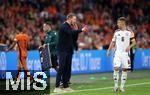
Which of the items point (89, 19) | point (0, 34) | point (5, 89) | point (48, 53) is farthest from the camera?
point (89, 19)

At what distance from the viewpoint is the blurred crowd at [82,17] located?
102ft

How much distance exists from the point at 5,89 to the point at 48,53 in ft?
8.59

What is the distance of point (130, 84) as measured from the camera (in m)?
21.0

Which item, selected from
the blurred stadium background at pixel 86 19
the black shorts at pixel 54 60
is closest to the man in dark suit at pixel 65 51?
the black shorts at pixel 54 60

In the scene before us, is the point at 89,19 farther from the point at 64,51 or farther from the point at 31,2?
the point at 64,51

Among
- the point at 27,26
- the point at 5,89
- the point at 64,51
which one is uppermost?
the point at 27,26

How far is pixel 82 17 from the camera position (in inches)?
1423


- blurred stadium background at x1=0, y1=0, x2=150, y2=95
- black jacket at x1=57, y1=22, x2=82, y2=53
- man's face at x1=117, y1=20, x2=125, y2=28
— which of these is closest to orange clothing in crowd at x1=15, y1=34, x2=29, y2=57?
blurred stadium background at x1=0, y1=0, x2=150, y2=95

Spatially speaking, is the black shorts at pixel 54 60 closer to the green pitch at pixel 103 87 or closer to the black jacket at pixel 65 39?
the green pitch at pixel 103 87

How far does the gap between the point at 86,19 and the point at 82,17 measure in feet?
1.06

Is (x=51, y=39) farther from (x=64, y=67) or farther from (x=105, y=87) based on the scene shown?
(x=105, y=87)

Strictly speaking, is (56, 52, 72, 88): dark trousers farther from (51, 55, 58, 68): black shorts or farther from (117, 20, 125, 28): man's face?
(51, 55, 58, 68): black shorts

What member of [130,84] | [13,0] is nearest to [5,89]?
[130,84]

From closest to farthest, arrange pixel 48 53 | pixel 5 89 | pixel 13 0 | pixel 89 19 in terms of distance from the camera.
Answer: pixel 5 89 < pixel 48 53 < pixel 13 0 < pixel 89 19
